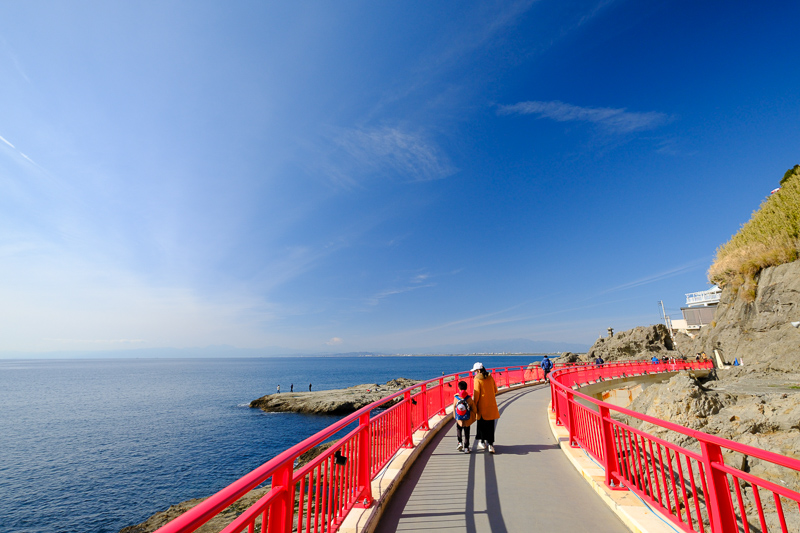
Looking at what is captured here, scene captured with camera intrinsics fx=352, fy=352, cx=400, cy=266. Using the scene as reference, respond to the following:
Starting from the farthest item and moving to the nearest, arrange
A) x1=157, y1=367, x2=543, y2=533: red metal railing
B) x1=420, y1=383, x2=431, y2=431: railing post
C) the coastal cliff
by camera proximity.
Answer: x1=420, y1=383, x2=431, y2=431: railing post < the coastal cliff < x1=157, y1=367, x2=543, y2=533: red metal railing

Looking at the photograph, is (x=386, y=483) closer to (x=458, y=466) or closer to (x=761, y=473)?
(x=458, y=466)

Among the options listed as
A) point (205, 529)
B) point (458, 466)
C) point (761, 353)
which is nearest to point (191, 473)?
point (205, 529)

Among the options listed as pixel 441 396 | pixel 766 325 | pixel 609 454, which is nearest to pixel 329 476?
pixel 609 454

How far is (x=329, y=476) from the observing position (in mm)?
3555

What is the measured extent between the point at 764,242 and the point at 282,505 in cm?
3351

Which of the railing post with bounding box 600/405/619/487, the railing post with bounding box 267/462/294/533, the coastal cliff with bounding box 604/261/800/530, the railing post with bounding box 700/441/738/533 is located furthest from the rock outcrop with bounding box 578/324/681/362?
the railing post with bounding box 267/462/294/533

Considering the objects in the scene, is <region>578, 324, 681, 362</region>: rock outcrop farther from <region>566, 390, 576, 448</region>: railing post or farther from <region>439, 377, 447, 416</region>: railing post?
<region>566, 390, 576, 448</region>: railing post

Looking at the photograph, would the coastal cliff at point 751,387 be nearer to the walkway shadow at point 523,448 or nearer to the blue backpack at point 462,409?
the walkway shadow at point 523,448

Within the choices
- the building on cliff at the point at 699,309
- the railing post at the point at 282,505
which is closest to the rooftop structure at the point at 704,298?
the building on cliff at the point at 699,309

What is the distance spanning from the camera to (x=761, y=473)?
6.09 meters

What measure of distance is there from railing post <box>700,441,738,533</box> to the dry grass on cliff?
28945 millimetres

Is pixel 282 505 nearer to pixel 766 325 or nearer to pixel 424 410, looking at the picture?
pixel 424 410

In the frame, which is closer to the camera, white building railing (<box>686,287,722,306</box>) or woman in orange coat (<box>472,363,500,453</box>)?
woman in orange coat (<box>472,363,500,453</box>)

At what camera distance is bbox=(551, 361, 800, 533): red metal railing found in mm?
2559
